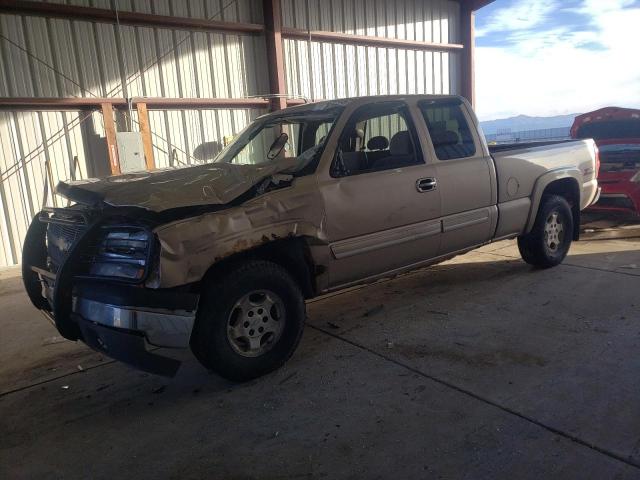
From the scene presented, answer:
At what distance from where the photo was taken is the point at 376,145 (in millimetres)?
4836

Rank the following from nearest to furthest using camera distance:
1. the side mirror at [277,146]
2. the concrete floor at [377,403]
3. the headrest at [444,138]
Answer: the concrete floor at [377,403]
the side mirror at [277,146]
the headrest at [444,138]

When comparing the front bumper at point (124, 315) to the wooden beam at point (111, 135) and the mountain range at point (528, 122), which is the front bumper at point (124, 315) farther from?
the mountain range at point (528, 122)

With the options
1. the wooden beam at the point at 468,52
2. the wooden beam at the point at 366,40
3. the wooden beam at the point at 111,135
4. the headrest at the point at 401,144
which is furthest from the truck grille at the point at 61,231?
the wooden beam at the point at 468,52

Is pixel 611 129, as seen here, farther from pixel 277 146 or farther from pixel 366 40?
pixel 277 146

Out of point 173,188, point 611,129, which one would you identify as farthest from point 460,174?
point 611,129

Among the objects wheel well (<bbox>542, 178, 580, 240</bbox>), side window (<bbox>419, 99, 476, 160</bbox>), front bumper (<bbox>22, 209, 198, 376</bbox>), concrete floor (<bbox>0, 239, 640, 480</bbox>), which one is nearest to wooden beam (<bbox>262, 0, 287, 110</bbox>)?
side window (<bbox>419, 99, 476, 160</bbox>)

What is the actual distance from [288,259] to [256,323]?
20.6 inches

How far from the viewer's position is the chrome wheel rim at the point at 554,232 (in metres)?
5.75

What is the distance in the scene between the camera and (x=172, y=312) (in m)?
3.05

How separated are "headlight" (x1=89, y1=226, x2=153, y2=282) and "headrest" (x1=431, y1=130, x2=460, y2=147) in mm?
2747

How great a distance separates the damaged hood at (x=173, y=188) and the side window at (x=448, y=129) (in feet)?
5.36

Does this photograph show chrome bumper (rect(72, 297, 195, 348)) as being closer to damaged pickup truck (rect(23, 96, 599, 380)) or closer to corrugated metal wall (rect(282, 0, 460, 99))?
damaged pickup truck (rect(23, 96, 599, 380))

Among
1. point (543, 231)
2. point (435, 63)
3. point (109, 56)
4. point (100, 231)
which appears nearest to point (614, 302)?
point (543, 231)

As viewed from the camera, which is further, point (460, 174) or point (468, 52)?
point (468, 52)
